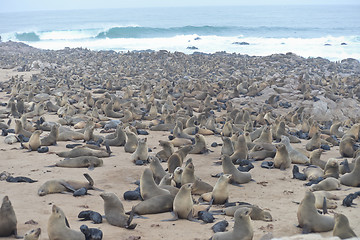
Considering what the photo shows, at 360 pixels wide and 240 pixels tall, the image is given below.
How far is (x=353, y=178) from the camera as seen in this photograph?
7.25 meters

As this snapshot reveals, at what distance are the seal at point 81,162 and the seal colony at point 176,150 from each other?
0.02 metres

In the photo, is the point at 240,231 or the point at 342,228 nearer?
the point at 342,228

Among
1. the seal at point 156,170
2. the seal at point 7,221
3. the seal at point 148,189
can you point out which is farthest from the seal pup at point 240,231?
the seal at point 156,170

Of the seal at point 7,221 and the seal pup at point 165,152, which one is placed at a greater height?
the seal at point 7,221

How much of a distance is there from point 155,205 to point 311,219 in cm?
199

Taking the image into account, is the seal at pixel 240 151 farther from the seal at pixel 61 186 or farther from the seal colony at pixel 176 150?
the seal at pixel 61 186

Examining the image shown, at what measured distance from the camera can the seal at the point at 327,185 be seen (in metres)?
6.99

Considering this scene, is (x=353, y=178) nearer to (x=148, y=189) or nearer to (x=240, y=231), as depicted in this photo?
(x=240, y=231)

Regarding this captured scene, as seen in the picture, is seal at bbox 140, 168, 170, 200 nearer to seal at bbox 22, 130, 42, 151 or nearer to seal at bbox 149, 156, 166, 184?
seal at bbox 149, 156, 166, 184

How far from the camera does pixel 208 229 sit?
17.4 ft

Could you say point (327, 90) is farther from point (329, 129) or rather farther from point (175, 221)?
point (175, 221)

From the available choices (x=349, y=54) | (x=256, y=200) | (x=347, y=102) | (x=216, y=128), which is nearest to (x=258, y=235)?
(x=256, y=200)

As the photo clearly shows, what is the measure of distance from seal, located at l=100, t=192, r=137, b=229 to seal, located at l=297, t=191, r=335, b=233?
2.03 m

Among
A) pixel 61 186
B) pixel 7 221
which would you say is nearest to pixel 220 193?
pixel 61 186
